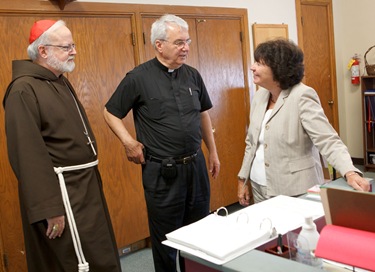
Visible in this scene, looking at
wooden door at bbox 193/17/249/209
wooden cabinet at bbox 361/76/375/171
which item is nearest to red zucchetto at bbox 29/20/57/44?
wooden door at bbox 193/17/249/209

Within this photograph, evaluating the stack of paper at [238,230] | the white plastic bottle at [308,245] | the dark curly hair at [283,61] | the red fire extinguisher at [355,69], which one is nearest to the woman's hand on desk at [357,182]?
the stack of paper at [238,230]

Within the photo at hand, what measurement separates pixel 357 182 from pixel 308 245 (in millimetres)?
426

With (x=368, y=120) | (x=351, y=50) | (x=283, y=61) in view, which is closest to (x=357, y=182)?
(x=283, y=61)

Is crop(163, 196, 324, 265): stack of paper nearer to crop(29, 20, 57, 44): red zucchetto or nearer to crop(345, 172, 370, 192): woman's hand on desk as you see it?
crop(345, 172, 370, 192): woman's hand on desk

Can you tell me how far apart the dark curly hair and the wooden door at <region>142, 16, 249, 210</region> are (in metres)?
1.65

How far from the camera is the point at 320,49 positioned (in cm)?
505

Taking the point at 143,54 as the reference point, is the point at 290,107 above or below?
below

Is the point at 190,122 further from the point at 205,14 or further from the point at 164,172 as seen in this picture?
the point at 205,14

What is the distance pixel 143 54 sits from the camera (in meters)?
3.13

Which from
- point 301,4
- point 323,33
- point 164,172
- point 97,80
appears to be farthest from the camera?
point 323,33

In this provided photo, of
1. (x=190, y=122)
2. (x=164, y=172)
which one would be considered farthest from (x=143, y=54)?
(x=164, y=172)

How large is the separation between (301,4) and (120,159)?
3016 mm

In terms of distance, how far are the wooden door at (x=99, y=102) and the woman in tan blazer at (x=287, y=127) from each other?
1376 millimetres

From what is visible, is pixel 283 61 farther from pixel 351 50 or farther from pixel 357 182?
pixel 351 50
